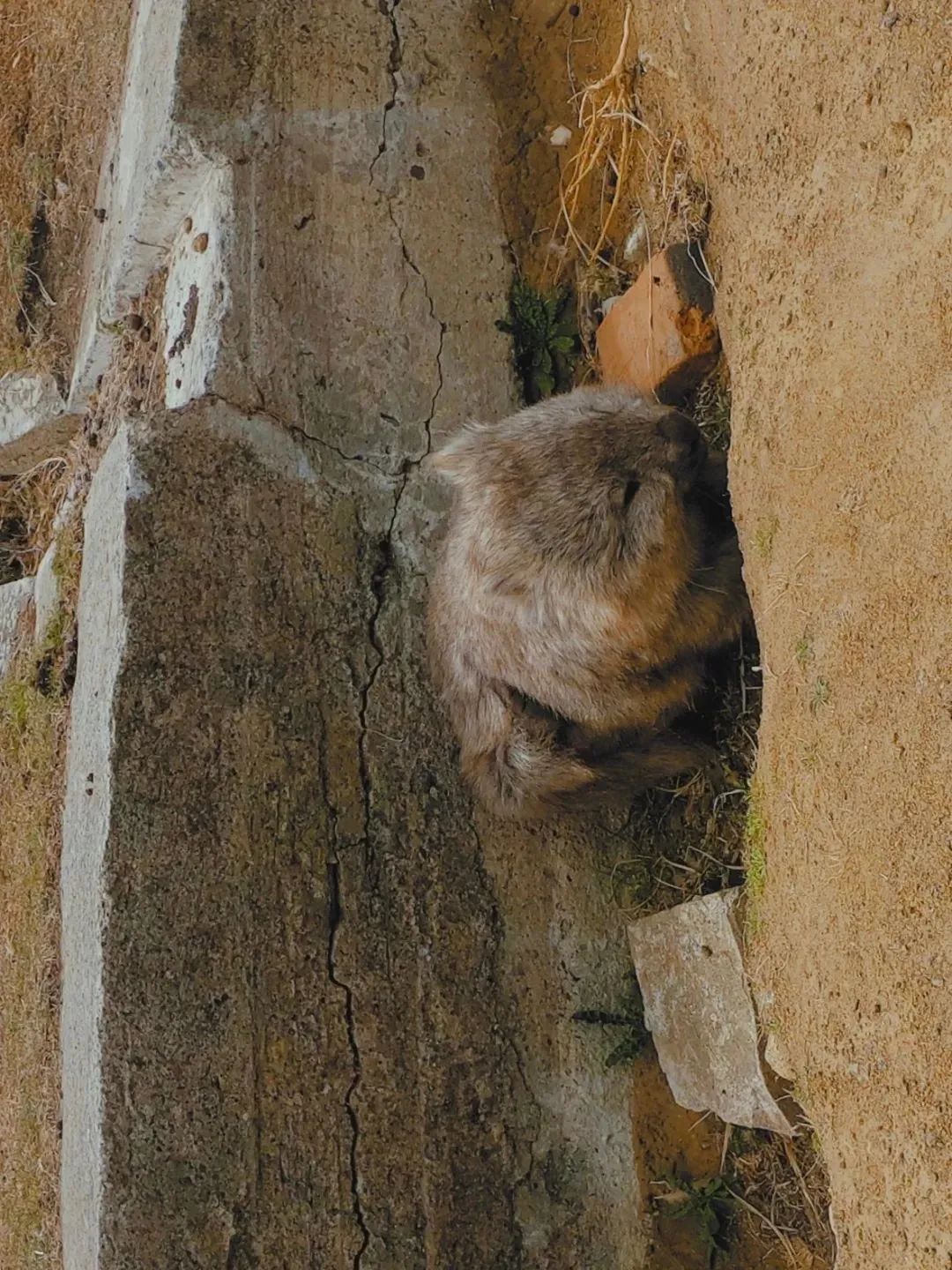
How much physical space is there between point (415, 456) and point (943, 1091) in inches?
97.9

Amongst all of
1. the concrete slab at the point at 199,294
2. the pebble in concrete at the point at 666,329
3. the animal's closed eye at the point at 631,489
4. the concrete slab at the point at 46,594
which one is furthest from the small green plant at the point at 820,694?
the concrete slab at the point at 46,594

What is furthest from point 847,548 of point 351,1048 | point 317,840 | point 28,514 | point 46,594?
point 28,514

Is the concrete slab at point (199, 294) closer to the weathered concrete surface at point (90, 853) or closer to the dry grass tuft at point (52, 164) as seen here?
the weathered concrete surface at point (90, 853)

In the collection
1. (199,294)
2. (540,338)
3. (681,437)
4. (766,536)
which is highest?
(199,294)

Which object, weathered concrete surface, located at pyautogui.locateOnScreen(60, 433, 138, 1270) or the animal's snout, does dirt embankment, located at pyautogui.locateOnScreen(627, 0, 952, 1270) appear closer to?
the animal's snout

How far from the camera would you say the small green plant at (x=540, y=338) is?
13.9ft

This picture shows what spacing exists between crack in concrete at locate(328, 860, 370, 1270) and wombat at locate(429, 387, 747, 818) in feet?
1.63

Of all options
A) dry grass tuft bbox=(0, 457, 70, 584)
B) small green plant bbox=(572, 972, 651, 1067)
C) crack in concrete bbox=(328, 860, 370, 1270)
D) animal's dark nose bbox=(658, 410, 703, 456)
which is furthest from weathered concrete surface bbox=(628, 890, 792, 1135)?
dry grass tuft bbox=(0, 457, 70, 584)

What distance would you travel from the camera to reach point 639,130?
4074 mm

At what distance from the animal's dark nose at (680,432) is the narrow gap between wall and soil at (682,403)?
15.3 inches

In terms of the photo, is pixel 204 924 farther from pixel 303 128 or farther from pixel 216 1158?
pixel 303 128

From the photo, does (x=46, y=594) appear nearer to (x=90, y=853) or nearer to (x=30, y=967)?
(x=30, y=967)

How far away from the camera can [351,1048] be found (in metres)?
3.45

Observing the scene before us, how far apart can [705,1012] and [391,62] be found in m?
3.23
